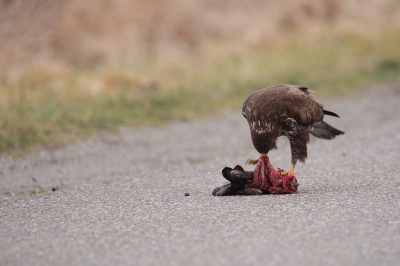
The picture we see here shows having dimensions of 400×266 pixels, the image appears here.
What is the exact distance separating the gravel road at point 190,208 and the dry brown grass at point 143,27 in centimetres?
770

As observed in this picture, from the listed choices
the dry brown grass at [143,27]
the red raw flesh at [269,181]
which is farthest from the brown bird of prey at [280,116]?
the dry brown grass at [143,27]

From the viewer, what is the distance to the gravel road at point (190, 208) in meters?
4.30

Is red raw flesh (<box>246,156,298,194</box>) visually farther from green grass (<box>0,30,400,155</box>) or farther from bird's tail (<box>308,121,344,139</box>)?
green grass (<box>0,30,400,155</box>)

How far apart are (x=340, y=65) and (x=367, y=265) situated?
13213mm

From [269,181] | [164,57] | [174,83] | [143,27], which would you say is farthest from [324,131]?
[143,27]

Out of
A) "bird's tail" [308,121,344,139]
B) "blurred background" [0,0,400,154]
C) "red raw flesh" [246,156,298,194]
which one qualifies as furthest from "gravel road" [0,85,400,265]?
"blurred background" [0,0,400,154]

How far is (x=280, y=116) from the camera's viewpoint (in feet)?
20.2

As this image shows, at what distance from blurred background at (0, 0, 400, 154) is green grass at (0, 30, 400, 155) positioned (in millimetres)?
28

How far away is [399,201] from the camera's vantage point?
5.58 meters

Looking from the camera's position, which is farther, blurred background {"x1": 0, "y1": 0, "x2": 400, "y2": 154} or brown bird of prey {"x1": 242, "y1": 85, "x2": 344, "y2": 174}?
blurred background {"x1": 0, "y1": 0, "x2": 400, "y2": 154}

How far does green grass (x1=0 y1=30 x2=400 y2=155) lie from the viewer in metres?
10.1

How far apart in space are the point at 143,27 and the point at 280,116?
585 inches

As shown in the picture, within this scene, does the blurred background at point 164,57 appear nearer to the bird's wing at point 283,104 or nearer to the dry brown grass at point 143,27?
the dry brown grass at point 143,27

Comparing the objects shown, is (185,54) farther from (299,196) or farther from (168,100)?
(299,196)
